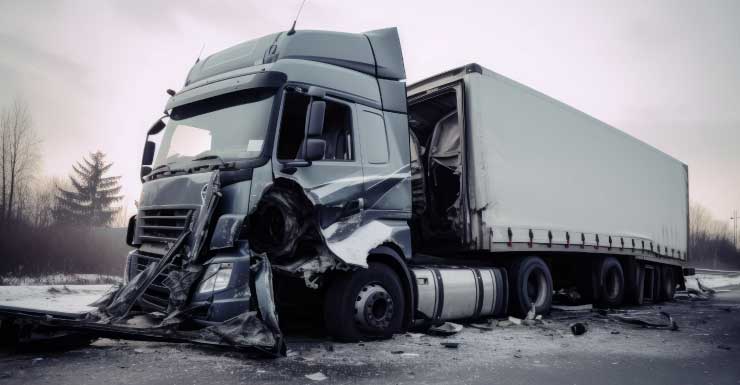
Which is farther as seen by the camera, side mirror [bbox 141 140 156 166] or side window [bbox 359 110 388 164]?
side mirror [bbox 141 140 156 166]

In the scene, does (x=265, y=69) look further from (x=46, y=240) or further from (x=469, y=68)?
(x=46, y=240)

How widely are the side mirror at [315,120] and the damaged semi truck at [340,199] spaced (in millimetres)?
14

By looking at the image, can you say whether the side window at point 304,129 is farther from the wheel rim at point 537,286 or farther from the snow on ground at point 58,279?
the snow on ground at point 58,279

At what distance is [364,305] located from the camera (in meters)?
6.07

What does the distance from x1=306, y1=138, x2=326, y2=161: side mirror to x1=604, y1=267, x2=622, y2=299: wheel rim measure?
26.7 ft

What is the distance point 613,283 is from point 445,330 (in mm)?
5869

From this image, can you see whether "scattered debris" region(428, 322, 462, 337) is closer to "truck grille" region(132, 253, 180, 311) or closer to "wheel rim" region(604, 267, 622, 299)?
"truck grille" region(132, 253, 180, 311)

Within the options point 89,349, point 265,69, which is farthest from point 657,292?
point 89,349

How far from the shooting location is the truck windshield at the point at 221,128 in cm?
567

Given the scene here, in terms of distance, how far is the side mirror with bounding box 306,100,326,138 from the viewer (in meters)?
5.66

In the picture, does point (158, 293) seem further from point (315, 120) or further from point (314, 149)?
point (315, 120)

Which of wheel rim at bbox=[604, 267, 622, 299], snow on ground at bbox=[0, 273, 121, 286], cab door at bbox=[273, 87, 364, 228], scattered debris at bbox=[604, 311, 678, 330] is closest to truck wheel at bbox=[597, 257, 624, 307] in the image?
wheel rim at bbox=[604, 267, 622, 299]

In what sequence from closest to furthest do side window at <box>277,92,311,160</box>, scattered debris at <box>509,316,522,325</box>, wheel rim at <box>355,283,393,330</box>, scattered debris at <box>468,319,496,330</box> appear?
side window at <box>277,92,311,160</box> → wheel rim at <box>355,283,393,330</box> → scattered debris at <box>468,319,496,330</box> → scattered debris at <box>509,316,522,325</box>

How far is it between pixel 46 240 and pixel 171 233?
19.1 metres
